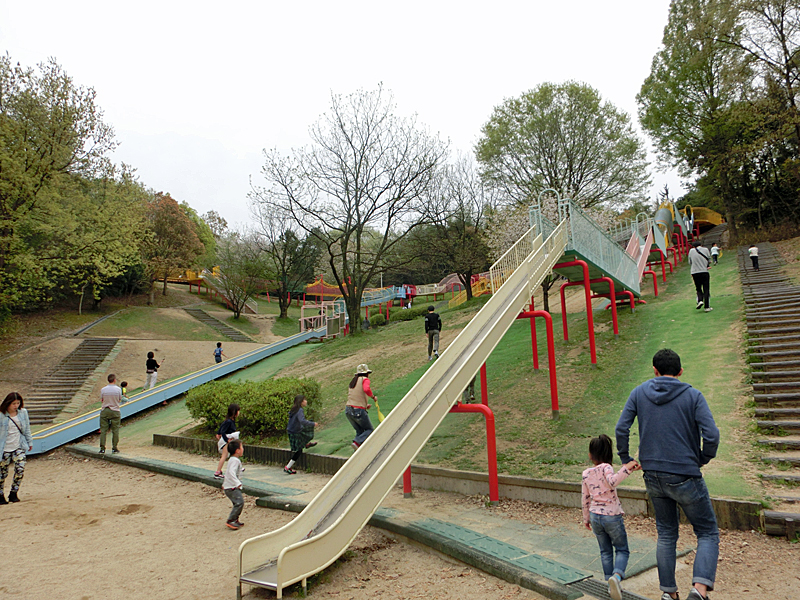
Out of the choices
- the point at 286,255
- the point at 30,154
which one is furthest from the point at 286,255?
the point at 30,154

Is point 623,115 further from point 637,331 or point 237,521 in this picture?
point 237,521

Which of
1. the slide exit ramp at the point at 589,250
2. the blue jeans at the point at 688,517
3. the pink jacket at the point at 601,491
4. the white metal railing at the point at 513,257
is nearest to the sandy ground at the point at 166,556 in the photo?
the pink jacket at the point at 601,491

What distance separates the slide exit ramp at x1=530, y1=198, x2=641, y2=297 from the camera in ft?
37.2

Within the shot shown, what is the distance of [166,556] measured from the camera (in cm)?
534

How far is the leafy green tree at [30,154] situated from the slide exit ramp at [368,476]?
2011 centimetres

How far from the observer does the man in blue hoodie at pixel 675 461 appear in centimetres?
332

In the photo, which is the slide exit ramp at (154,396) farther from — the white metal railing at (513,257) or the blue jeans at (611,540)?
the blue jeans at (611,540)

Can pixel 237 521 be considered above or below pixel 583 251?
below

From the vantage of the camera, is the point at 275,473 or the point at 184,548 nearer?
the point at 184,548

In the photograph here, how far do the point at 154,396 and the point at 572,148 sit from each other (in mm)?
26448

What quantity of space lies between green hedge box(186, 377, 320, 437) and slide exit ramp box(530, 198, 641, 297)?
683cm

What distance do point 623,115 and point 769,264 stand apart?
48.6 ft

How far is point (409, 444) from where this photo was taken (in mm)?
5508

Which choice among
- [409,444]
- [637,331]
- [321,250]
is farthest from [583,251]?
[321,250]
